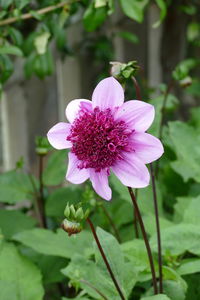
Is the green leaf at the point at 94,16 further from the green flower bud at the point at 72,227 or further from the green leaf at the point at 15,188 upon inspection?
the green flower bud at the point at 72,227

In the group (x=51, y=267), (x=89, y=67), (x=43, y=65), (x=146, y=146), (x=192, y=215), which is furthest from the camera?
(x=89, y=67)

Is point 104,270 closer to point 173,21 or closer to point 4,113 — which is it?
point 4,113

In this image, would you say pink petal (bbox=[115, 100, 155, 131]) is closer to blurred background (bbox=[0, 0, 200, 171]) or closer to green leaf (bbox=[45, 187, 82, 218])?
green leaf (bbox=[45, 187, 82, 218])

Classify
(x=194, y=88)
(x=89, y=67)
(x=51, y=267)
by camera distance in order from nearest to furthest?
(x=51, y=267), (x=194, y=88), (x=89, y=67)

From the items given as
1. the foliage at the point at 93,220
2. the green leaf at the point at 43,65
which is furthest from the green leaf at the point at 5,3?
the green leaf at the point at 43,65

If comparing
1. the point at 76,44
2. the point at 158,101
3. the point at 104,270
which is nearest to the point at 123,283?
the point at 104,270

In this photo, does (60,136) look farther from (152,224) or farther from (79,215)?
(152,224)

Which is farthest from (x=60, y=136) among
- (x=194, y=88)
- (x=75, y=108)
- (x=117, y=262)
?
(x=194, y=88)
